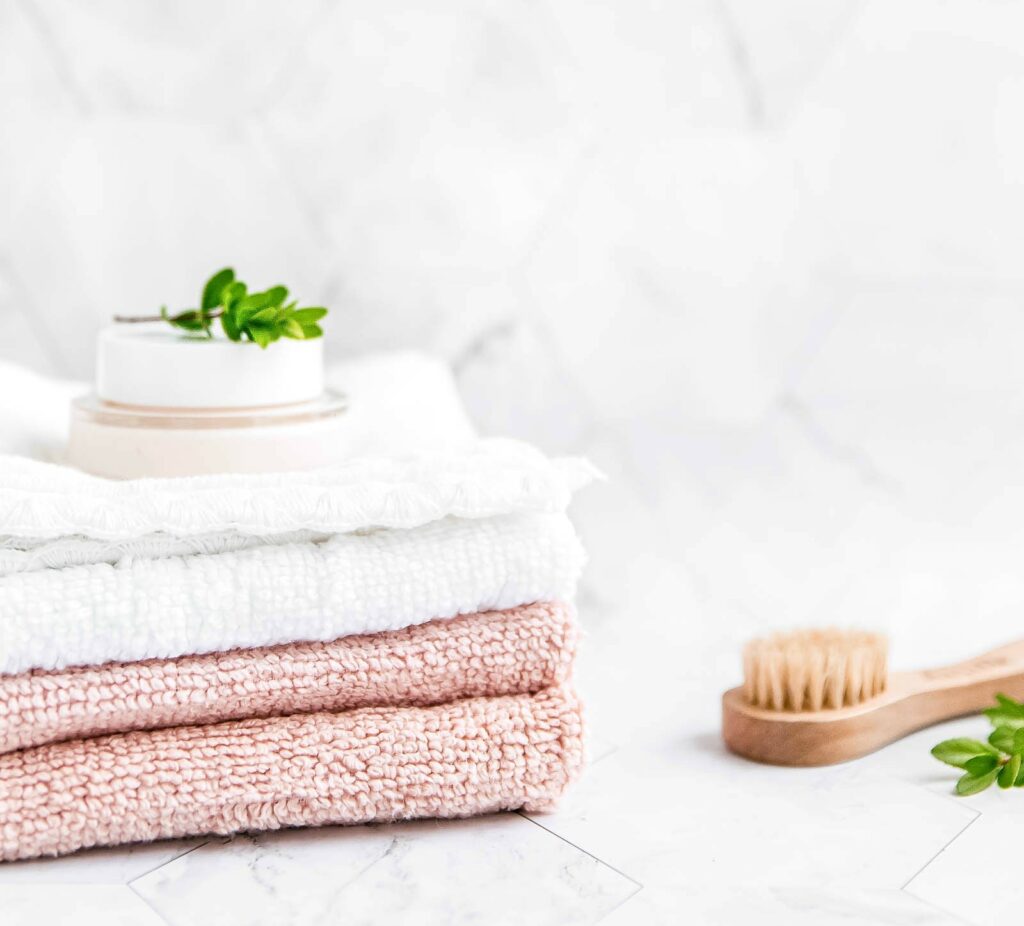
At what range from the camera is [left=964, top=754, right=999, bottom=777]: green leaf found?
0.61 metres

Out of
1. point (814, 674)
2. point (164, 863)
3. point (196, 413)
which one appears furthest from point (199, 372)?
point (814, 674)

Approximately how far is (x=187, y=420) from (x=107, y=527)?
0.47 feet

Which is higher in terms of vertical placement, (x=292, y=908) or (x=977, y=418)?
(x=977, y=418)

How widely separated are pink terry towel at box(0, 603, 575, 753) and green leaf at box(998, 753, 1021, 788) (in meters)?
0.24

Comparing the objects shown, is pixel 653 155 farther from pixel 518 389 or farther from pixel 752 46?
pixel 518 389

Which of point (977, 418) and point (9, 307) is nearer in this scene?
point (9, 307)

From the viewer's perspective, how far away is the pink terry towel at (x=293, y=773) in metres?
0.53

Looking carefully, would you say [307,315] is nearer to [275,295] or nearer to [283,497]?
[275,295]

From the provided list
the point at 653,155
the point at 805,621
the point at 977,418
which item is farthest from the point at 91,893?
the point at 977,418

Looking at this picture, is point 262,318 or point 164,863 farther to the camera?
point 262,318

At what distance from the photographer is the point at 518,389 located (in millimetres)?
1092

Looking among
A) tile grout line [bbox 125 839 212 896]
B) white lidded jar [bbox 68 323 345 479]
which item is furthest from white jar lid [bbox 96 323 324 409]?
tile grout line [bbox 125 839 212 896]

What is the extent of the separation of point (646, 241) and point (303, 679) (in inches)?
26.2

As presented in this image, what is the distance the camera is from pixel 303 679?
22.0 inches
